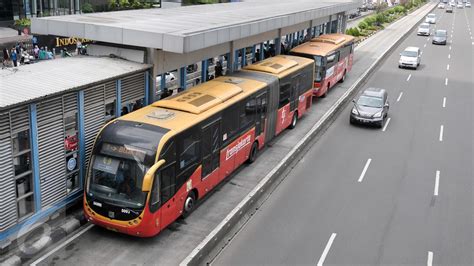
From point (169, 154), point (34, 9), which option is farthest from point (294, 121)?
point (34, 9)

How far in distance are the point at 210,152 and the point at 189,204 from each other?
173cm

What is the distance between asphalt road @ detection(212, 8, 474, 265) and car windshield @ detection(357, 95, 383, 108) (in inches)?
47.1

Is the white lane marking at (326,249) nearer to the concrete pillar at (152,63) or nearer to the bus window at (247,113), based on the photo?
the bus window at (247,113)

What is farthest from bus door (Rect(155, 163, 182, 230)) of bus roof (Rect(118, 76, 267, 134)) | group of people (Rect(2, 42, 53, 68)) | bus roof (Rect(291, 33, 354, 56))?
group of people (Rect(2, 42, 53, 68))

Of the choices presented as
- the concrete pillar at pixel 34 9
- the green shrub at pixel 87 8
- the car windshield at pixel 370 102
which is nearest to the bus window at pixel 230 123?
the car windshield at pixel 370 102

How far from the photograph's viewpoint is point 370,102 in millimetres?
24750

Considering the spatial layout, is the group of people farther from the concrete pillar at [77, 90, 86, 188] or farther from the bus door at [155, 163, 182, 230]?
the bus door at [155, 163, 182, 230]

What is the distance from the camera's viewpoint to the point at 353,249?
13.3 metres

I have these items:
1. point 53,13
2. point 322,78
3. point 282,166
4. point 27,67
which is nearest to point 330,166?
point 282,166

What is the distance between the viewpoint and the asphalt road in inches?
517

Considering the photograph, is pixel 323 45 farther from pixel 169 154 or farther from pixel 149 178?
pixel 149 178

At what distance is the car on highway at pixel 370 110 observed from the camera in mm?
24141

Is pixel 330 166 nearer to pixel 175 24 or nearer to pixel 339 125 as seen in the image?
pixel 339 125

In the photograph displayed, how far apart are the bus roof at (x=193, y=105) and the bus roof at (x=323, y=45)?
10.5 m
